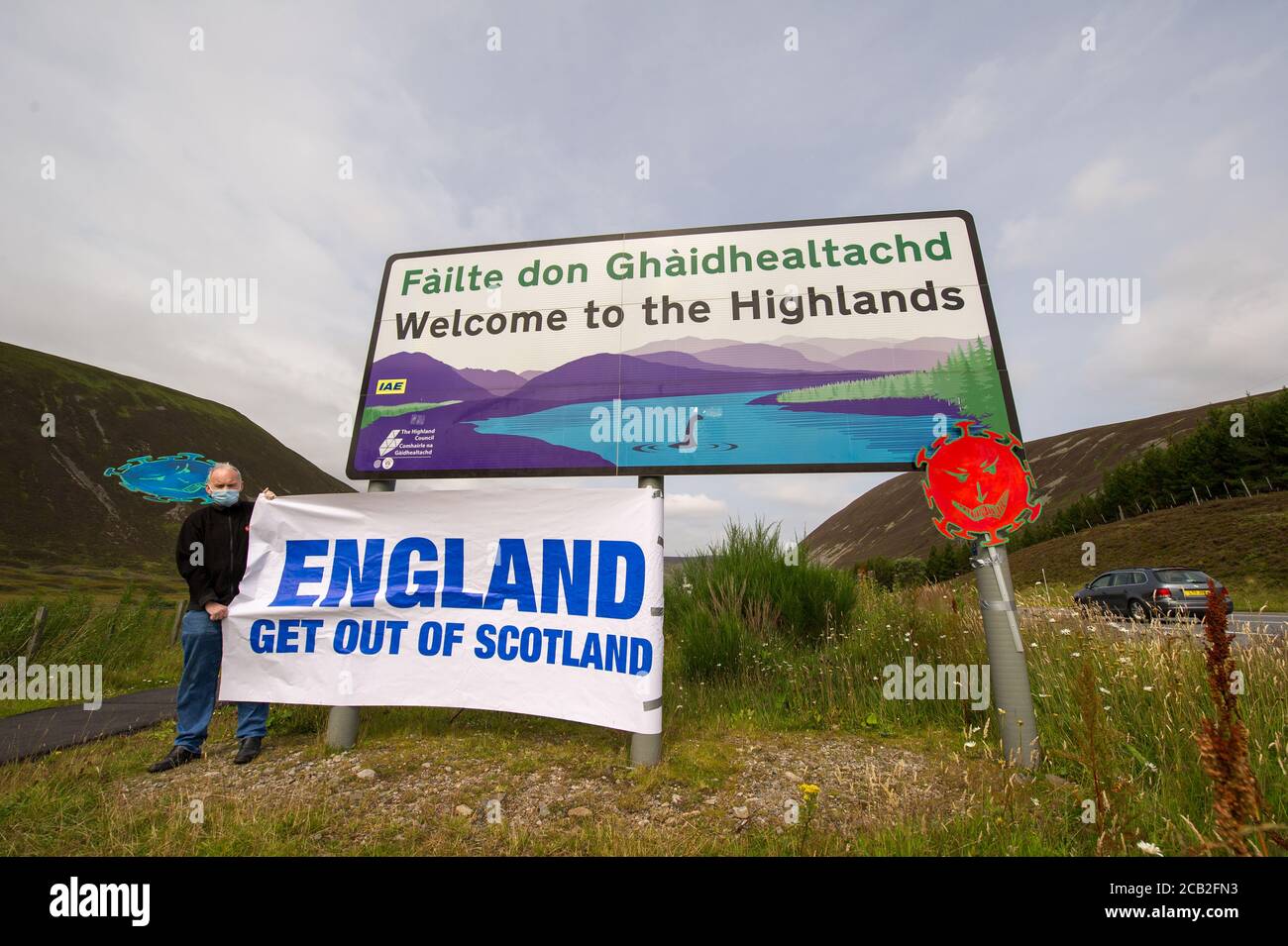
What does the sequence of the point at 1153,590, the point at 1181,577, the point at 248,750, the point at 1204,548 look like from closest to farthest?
the point at 248,750, the point at 1153,590, the point at 1181,577, the point at 1204,548

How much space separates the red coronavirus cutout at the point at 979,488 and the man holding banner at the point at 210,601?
195 inches

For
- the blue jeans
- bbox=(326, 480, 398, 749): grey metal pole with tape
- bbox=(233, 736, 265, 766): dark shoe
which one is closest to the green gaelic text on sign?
the blue jeans

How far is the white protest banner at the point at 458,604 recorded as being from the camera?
351 centimetres

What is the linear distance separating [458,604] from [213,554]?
Result: 1.96 m

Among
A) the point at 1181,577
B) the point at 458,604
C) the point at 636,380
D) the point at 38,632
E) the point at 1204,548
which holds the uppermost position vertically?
Answer: the point at 636,380

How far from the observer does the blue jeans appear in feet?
12.4

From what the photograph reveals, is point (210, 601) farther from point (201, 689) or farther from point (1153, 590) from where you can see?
point (1153, 590)

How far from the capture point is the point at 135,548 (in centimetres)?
9500

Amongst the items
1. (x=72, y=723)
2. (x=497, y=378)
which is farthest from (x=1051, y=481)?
(x=72, y=723)

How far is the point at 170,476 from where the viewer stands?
4.42 meters

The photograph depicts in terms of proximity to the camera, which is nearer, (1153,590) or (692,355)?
(692,355)

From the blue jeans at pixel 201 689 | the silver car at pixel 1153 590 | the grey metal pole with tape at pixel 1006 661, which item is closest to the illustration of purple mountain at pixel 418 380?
the blue jeans at pixel 201 689
